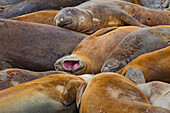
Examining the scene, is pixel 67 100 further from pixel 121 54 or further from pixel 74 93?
pixel 121 54

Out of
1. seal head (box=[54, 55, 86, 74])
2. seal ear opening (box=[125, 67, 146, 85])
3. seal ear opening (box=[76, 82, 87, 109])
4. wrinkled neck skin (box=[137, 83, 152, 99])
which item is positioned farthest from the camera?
seal head (box=[54, 55, 86, 74])

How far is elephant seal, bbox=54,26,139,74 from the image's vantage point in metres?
3.48

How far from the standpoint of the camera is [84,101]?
1871 millimetres

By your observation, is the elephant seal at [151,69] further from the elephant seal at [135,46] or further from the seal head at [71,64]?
the seal head at [71,64]

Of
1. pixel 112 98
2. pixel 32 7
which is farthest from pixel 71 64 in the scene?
pixel 32 7

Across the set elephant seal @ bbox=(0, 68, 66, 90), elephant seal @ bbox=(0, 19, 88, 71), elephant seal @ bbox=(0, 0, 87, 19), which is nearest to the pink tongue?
elephant seal @ bbox=(0, 19, 88, 71)

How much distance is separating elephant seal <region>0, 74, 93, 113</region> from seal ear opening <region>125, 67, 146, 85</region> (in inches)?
18.1

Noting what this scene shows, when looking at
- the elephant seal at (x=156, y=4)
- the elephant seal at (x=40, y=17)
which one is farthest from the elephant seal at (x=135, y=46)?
the elephant seal at (x=156, y=4)

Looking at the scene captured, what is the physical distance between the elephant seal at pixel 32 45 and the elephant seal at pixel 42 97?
1676 mm

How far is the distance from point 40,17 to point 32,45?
43.3 inches

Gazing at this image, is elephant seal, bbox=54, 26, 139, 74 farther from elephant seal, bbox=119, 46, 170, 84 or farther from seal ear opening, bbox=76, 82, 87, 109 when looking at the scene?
seal ear opening, bbox=76, 82, 87, 109

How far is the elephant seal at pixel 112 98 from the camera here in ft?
5.22

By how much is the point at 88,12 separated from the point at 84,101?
3.12 metres

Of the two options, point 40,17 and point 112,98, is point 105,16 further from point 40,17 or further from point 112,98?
point 112,98
